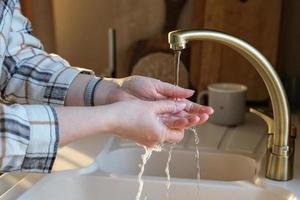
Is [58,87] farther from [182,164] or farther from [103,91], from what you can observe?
[182,164]

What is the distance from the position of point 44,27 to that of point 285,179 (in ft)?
2.35

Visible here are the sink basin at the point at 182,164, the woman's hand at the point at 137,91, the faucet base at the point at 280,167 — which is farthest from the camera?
the sink basin at the point at 182,164

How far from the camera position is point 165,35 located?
4.04 feet

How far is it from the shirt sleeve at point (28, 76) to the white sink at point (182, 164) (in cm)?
24

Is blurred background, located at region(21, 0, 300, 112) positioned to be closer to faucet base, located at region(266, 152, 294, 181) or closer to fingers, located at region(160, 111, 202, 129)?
faucet base, located at region(266, 152, 294, 181)

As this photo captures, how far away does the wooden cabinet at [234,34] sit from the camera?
1.14 meters

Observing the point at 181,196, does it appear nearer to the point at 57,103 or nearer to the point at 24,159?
the point at 57,103

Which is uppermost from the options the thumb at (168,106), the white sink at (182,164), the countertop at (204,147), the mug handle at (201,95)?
the thumb at (168,106)

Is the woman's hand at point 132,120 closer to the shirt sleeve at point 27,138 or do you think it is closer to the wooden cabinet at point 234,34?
the shirt sleeve at point 27,138

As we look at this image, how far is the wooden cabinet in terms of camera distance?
1.14 m

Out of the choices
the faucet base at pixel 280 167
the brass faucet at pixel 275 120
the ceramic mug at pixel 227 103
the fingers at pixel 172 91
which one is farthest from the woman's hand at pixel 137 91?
the ceramic mug at pixel 227 103

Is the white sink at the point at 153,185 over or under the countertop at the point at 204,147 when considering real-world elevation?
under

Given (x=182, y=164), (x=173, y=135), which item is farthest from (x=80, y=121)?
(x=182, y=164)

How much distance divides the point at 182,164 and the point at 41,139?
0.52 m
